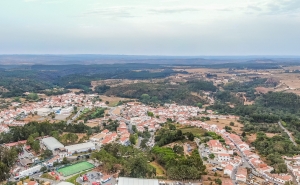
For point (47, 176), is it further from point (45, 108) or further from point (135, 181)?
point (45, 108)

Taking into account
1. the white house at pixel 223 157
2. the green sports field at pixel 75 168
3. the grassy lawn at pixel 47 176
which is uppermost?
the grassy lawn at pixel 47 176

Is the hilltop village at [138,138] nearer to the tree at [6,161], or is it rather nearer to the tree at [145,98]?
the tree at [6,161]

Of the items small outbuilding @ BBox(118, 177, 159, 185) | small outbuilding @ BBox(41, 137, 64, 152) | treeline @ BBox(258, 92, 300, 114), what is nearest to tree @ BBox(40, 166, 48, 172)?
small outbuilding @ BBox(41, 137, 64, 152)

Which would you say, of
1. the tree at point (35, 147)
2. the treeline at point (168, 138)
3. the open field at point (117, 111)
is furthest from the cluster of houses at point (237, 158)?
the open field at point (117, 111)

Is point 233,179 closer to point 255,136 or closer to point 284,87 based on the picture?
point 255,136

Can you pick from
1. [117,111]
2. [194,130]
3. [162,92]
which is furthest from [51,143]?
[162,92]
